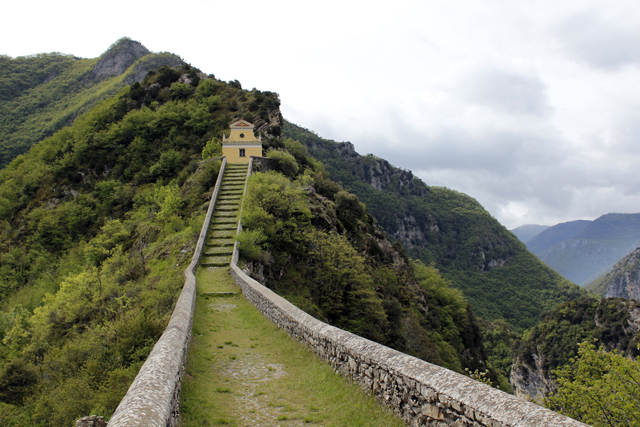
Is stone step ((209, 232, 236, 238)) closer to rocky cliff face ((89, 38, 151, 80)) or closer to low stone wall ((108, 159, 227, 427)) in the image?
low stone wall ((108, 159, 227, 427))

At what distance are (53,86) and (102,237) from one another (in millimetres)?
123416

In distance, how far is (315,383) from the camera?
23.2 ft

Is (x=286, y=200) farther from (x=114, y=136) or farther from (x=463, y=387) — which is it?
(x=114, y=136)

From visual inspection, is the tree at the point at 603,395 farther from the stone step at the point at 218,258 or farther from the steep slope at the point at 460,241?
the steep slope at the point at 460,241

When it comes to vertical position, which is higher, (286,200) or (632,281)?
(286,200)

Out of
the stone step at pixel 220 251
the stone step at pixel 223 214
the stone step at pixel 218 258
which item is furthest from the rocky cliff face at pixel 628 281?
the stone step at pixel 218 258

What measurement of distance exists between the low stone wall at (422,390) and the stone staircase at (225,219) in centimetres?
1352

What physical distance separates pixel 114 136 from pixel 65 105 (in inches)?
2995

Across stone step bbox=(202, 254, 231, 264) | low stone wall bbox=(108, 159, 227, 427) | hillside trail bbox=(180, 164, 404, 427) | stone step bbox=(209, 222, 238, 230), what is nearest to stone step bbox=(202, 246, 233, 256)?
stone step bbox=(202, 254, 231, 264)

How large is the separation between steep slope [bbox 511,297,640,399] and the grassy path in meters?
58.7

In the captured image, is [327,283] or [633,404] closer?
[633,404]

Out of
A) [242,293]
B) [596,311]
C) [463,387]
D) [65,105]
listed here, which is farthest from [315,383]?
[65,105]

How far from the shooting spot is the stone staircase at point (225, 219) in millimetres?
20562

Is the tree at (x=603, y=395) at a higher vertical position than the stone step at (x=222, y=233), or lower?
lower
